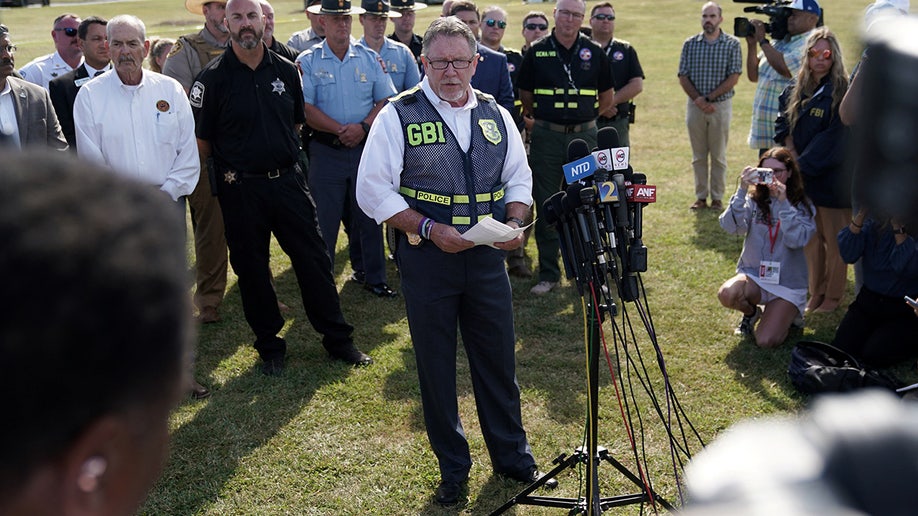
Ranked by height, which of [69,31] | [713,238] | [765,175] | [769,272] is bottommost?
[713,238]

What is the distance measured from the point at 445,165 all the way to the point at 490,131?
310 millimetres

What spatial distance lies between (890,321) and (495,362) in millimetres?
3021

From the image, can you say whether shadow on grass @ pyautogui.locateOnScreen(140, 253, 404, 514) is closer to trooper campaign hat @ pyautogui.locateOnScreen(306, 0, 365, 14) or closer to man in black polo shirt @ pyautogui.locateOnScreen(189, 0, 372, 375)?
man in black polo shirt @ pyautogui.locateOnScreen(189, 0, 372, 375)

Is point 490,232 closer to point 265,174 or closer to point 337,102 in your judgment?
point 265,174

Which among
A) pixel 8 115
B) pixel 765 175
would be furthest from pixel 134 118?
pixel 765 175

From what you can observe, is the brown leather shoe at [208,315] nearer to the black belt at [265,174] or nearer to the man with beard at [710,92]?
the black belt at [265,174]

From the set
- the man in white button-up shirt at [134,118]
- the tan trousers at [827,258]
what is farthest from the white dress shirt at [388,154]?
the tan trousers at [827,258]

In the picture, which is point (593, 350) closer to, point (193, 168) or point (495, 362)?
point (495, 362)

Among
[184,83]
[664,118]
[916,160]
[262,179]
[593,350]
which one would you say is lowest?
[664,118]

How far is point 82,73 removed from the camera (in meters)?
6.66

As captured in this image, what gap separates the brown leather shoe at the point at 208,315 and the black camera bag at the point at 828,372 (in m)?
4.41

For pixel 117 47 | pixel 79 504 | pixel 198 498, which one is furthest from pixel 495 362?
pixel 79 504

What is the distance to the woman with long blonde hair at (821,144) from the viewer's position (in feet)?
22.5

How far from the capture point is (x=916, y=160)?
89 centimetres
